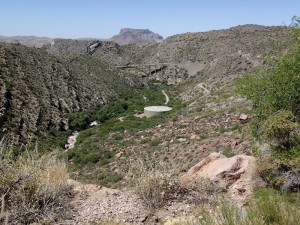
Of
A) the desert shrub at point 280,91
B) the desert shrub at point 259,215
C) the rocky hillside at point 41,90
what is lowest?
the rocky hillside at point 41,90

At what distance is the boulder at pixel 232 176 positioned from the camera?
20.5 feet

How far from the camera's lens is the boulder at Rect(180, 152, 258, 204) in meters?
6.23

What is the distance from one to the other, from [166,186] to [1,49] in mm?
40243

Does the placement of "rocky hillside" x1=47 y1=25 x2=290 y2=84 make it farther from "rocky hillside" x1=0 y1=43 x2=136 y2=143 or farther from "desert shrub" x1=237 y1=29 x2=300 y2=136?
"desert shrub" x1=237 y1=29 x2=300 y2=136

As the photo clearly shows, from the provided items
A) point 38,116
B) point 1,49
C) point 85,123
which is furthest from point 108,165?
point 1,49

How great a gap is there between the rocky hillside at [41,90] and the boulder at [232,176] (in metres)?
21.9

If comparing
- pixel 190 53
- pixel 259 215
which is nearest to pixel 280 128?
pixel 259 215

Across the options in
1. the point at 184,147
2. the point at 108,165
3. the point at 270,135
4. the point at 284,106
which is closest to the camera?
the point at 270,135

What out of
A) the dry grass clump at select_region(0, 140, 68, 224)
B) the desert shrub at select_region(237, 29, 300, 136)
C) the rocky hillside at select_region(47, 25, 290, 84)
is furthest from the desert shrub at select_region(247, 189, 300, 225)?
the rocky hillside at select_region(47, 25, 290, 84)

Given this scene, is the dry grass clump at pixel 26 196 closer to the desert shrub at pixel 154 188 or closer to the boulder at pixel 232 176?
the desert shrub at pixel 154 188

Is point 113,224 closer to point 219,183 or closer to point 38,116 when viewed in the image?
point 219,183

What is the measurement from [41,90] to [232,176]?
33.7 metres

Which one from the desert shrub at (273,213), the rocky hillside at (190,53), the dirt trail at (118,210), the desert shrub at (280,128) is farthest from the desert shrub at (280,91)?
the rocky hillside at (190,53)

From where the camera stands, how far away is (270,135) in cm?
721
